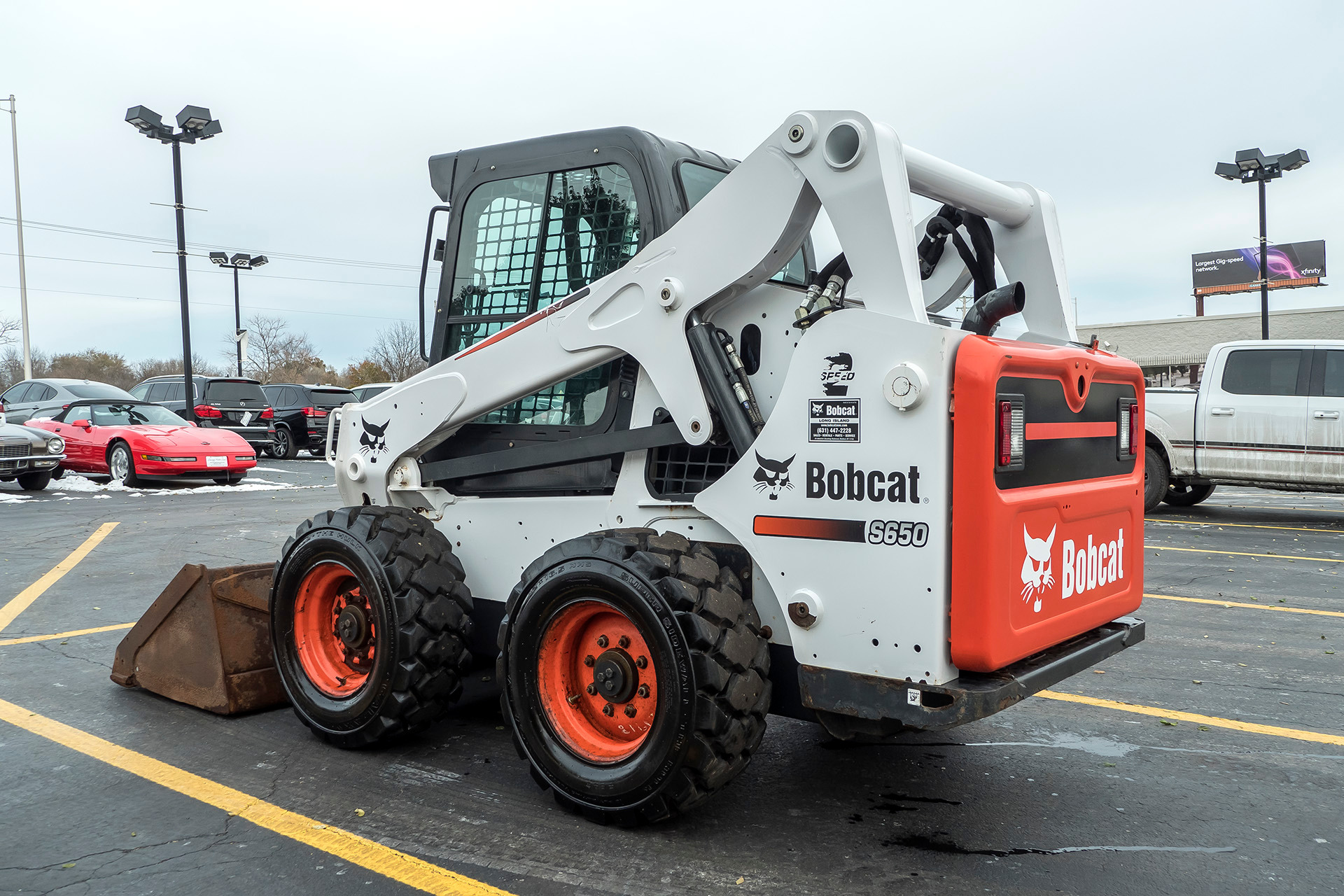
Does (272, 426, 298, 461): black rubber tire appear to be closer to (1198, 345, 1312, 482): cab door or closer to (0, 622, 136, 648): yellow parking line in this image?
(0, 622, 136, 648): yellow parking line

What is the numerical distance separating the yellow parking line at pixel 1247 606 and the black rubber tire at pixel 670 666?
5.57 metres

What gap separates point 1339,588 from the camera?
822cm

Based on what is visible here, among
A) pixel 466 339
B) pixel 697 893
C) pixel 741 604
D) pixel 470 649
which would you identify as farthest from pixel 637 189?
pixel 697 893

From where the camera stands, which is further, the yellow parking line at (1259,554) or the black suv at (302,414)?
the black suv at (302,414)

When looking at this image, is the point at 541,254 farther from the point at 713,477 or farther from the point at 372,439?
the point at 713,477

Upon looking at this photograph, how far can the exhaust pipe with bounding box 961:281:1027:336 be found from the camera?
12.7 ft

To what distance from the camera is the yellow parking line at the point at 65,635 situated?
6391 mm

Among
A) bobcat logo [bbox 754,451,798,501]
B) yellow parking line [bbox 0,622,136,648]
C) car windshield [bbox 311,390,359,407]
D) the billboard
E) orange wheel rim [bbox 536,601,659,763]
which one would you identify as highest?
the billboard

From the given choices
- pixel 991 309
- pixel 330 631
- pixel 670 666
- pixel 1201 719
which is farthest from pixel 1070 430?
pixel 330 631

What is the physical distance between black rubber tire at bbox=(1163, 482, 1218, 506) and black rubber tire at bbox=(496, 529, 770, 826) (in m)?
12.1

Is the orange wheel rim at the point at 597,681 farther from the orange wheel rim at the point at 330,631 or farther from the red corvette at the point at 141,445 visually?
the red corvette at the point at 141,445

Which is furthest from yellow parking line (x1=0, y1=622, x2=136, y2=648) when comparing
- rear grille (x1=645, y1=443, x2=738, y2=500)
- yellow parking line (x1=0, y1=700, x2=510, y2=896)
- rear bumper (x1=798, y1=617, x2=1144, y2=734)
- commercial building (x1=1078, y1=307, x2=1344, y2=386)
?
commercial building (x1=1078, y1=307, x2=1344, y2=386)

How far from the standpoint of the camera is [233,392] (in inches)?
935

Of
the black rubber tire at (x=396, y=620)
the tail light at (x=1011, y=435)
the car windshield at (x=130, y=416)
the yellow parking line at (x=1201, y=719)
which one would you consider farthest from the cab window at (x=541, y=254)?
the car windshield at (x=130, y=416)
